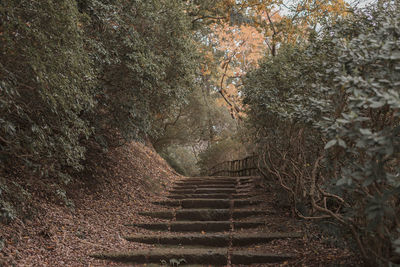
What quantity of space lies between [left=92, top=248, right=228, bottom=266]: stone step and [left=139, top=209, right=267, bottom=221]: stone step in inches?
66.6

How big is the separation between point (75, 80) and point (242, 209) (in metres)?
4.20

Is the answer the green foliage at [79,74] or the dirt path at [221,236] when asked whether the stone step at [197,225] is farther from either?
the green foliage at [79,74]

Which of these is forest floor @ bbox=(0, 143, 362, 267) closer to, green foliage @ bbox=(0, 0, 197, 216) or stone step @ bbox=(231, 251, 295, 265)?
stone step @ bbox=(231, 251, 295, 265)

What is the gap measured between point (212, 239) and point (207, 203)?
2.05m

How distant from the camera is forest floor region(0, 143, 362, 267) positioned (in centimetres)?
395

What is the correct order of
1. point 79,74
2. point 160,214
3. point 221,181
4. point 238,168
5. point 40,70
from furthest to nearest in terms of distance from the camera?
1. point 238,168
2. point 221,181
3. point 160,214
4. point 79,74
5. point 40,70

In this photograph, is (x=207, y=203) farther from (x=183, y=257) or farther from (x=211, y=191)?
(x=183, y=257)

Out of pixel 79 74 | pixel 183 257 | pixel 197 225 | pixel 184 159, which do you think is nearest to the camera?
pixel 79 74

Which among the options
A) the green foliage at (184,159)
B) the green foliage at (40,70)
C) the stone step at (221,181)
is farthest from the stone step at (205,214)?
the green foliage at (184,159)

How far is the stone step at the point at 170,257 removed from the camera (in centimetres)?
464

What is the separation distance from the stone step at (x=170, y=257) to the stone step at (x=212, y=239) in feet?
1.60

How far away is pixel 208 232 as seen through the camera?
591cm

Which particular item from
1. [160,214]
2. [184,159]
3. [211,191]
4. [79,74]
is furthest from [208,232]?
[184,159]

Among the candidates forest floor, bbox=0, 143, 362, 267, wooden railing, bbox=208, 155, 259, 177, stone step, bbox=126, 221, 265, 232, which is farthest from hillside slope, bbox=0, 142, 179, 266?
wooden railing, bbox=208, 155, 259, 177
